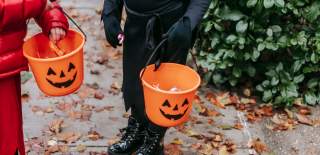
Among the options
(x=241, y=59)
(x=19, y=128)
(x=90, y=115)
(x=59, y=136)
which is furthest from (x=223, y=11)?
(x=19, y=128)

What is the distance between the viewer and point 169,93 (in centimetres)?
312

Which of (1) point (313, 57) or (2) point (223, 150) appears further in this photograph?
(1) point (313, 57)

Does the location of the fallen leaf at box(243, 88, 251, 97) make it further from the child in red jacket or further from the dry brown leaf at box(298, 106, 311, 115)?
the child in red jacket

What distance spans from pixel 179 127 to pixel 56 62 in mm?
1966

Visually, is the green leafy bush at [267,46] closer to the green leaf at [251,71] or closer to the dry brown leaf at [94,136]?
the green leaf at [251,71]

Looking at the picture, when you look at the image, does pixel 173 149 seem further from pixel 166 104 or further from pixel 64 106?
pixel 166 104

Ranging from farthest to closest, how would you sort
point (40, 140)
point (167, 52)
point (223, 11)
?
point (223, 11) → point (40, 140) → point (167, 52)

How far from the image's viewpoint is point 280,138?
15.6 feet

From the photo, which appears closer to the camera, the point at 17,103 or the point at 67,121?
the point at 17,103

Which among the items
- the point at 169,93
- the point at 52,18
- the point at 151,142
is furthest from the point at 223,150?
the point at 52,18

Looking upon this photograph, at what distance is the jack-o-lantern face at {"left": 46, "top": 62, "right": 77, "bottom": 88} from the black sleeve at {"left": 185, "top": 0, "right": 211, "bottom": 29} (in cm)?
81

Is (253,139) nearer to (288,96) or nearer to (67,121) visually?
(288,96)

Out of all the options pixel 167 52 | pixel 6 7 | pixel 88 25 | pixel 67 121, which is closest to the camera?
pixel 6 7

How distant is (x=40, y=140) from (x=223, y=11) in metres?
1.96
